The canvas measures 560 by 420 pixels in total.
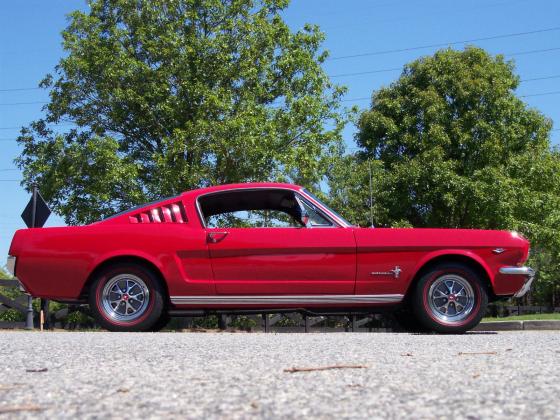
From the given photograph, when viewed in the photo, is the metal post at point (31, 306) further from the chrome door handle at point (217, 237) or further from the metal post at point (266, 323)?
the chrome door handle at point (217, 237)

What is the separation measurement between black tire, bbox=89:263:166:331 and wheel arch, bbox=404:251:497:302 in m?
2.62

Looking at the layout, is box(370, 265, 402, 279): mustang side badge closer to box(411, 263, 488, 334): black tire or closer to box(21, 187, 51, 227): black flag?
box(411, 263, 488, 334): black tire

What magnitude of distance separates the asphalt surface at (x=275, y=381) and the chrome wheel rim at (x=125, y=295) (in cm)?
183

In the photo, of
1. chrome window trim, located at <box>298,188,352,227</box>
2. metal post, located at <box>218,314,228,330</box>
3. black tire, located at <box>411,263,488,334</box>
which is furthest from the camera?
metal post, located at <box>218,314,228,330</box>

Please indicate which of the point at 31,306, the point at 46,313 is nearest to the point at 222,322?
the point at 46,313

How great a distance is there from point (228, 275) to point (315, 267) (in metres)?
0.90

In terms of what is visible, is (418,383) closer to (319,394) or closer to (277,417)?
(319,394)

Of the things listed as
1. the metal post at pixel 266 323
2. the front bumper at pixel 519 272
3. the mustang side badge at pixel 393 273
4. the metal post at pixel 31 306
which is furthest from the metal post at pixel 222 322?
the front bumper at pixel 519 272

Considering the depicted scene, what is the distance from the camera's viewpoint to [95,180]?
19656 millimetres

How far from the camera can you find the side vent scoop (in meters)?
7.33

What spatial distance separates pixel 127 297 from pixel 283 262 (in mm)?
1660

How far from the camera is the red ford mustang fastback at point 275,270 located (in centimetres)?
705

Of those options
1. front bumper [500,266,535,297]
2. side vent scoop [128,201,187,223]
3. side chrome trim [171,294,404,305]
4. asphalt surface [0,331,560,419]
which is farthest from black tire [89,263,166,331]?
front bumper [500,266,535,297]

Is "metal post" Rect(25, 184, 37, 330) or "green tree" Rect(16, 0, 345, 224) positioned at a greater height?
"green tree" Rect(16, 0, 345, 224)
